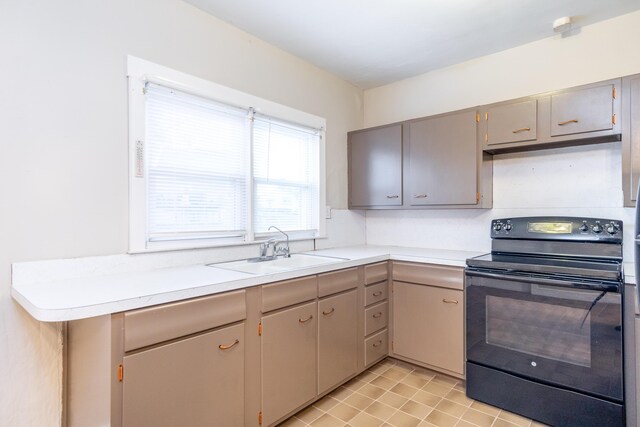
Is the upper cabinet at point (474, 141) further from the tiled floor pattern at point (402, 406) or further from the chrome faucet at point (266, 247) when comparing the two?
the tiled floor pattern at point (402, 406)

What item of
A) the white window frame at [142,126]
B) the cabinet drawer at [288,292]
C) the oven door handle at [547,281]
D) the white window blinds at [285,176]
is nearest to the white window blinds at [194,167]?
the white window frame at [142,126]

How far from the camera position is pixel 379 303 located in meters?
2.65

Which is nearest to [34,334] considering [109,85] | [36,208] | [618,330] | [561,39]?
[36,208]

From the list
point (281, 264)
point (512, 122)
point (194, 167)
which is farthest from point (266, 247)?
point (512, 122)

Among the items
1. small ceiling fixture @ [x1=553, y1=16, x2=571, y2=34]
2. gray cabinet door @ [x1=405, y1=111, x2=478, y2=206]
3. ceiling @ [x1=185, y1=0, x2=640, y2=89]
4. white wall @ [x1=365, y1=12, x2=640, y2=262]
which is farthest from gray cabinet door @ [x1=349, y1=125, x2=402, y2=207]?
small ceiling fixture @ [x1=553, y1=16, x2=571, y2=34]

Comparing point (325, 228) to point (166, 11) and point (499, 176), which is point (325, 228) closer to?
point (499, 176)

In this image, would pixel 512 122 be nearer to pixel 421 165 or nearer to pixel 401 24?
pixel 421 165

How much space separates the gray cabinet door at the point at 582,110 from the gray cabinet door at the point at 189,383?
2.36 metres

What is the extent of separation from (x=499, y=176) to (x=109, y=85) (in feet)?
9.19

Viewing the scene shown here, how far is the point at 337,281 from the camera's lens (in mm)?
2273

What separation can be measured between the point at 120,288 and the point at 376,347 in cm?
189

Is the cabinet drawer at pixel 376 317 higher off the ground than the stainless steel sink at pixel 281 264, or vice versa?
the stainless steel sink at pixel 281 264

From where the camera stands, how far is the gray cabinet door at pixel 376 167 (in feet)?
Answer: 9.96

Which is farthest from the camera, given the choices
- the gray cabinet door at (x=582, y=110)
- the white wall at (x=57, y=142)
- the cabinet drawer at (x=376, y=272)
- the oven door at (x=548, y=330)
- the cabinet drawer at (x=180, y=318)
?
the cabinet drawer at (x=376, y=272)
